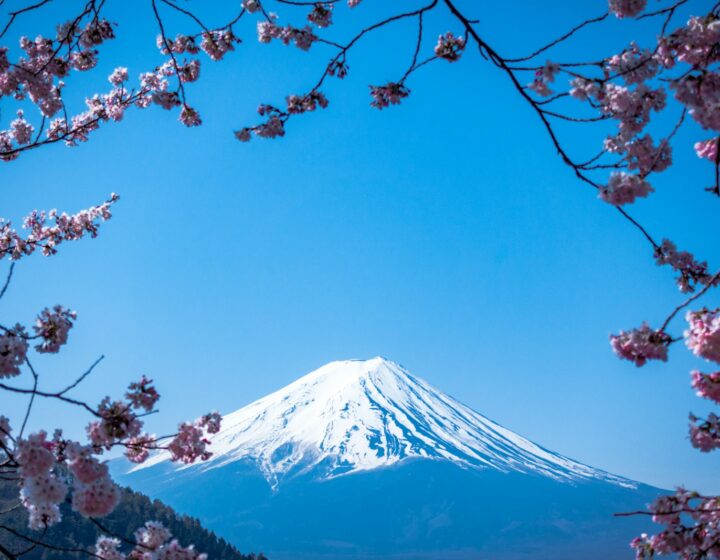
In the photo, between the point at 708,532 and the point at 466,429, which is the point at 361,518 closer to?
the point at 466,429

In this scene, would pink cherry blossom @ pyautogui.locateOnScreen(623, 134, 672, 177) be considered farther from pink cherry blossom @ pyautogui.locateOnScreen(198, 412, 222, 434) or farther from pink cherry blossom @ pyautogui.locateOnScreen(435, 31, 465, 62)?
pink cherry blossom @ pyautogui.locateOnScreen(198, 412, 222, 434)

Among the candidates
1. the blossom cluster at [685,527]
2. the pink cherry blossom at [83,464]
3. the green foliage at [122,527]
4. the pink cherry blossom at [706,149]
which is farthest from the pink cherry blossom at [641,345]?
the green foliage at [122,527]

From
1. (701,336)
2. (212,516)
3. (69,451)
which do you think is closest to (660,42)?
(701,336)

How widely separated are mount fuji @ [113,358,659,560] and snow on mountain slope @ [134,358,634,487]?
303mm

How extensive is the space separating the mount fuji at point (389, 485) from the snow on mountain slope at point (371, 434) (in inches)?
11.9

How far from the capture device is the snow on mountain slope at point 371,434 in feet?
447

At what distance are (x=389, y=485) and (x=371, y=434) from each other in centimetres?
1380

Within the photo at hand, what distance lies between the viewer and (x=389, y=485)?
425 feet

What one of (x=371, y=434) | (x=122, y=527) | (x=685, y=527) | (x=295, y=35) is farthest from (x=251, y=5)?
(x=371, y=434)

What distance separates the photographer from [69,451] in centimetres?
240

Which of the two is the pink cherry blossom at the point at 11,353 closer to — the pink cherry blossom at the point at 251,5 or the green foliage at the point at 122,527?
the pink cherry blossom at the point at 251,5

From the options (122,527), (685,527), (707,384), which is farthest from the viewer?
(122,527)

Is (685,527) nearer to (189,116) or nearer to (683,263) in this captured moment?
(683,263)

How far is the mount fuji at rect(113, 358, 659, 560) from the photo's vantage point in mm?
116188
